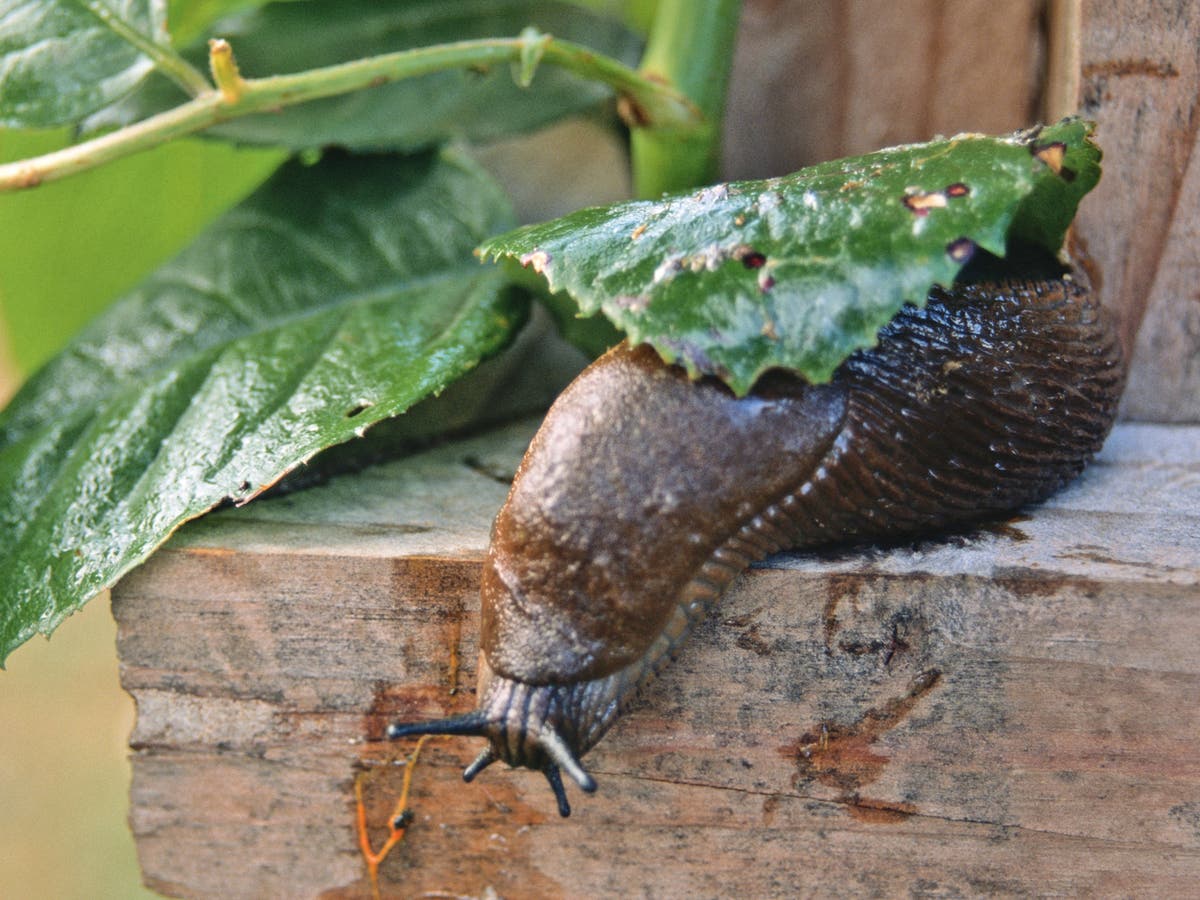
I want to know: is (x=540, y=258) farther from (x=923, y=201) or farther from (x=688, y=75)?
(x=688, y=75)

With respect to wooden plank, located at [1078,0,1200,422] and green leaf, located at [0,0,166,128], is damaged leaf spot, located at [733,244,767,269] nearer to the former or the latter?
wooden plank, located at [1078,0,1200,422]

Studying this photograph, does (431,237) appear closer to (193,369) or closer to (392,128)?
(392,128)

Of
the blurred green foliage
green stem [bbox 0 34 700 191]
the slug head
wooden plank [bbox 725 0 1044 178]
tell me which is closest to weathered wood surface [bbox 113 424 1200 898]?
the slug head

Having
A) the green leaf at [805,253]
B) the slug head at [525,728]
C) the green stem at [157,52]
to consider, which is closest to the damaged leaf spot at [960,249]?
the green leaf at [805,253]

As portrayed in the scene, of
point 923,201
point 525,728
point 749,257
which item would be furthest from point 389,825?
point 923,201

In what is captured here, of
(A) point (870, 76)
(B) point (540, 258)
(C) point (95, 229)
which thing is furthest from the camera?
(C) point (95, 229)

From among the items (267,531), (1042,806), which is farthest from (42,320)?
(1042,806)
